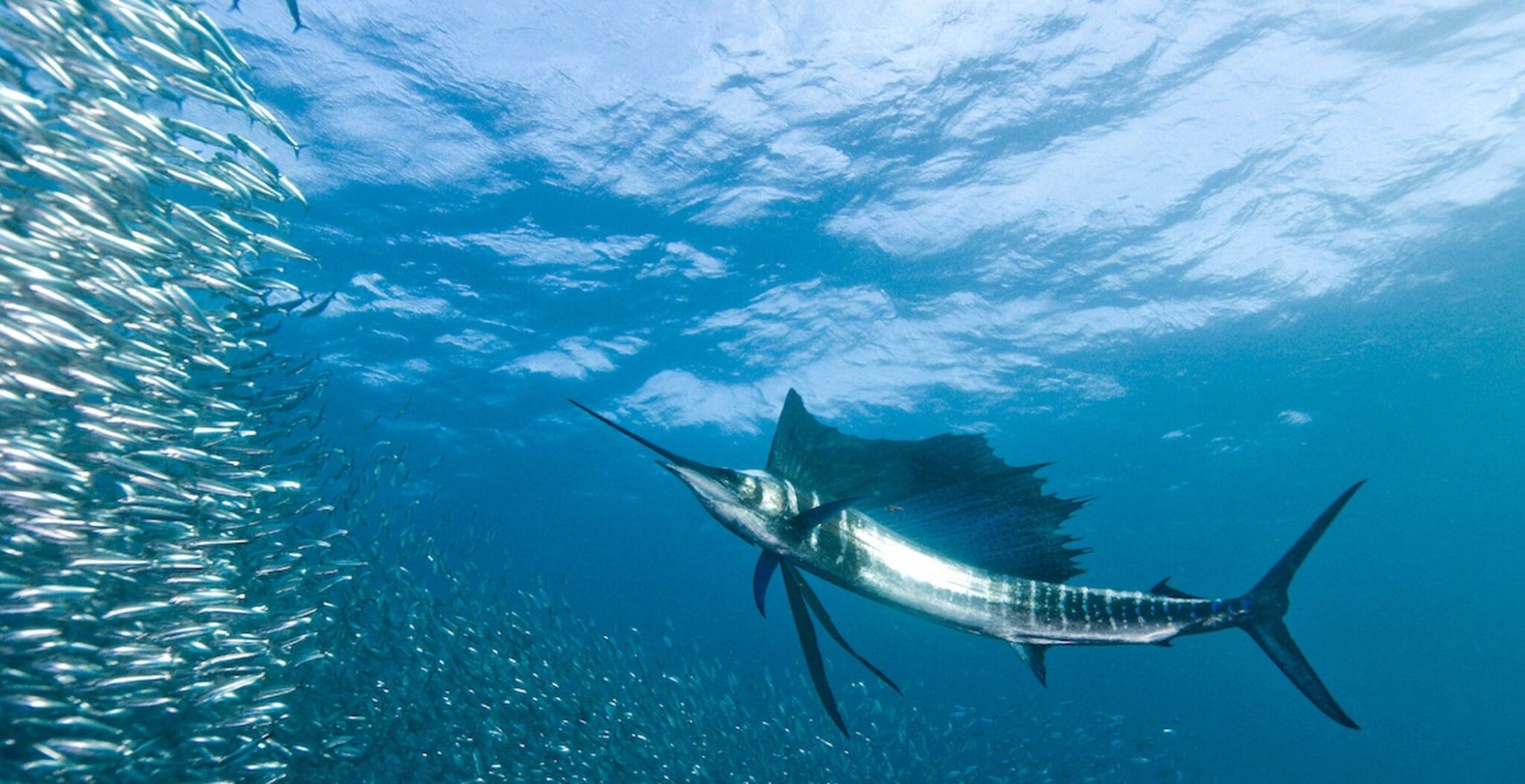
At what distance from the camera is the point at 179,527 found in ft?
21.1

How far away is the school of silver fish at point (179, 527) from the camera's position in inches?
184

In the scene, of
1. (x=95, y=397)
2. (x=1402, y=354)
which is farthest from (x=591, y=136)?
(x=1402, y=354)

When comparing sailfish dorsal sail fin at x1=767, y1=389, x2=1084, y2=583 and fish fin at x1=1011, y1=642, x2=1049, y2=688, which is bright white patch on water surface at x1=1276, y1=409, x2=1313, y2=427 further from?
sailfish dorsal sail fin at x1=767, y1=389, x2=1084, y2=583

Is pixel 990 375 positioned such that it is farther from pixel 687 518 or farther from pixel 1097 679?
pixel 1097 679

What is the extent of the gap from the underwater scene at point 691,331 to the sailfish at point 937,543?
0.01 m

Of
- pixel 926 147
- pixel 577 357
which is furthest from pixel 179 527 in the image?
pixel 577 357

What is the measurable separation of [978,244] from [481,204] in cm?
927

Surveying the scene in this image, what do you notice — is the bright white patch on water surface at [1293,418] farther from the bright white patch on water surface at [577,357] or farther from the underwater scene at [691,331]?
the bright white patch on water surface at [577,357]

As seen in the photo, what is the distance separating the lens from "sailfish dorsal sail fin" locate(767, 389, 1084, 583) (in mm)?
1870

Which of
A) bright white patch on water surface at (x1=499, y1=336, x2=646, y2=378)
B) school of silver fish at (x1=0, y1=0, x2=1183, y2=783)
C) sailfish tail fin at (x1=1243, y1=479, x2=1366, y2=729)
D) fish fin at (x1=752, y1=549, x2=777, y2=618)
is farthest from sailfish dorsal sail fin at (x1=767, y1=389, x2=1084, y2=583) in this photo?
bright white patch on water surface at (x1=499, y1=336, x2=646, y2=378)

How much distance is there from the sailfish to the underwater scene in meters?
0.01

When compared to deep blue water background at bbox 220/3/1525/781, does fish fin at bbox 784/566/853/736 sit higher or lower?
lower

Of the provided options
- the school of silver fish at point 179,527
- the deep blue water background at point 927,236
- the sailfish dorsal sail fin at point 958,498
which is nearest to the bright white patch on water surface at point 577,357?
the deep blue water background at point 927,236

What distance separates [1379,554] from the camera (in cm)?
3747
